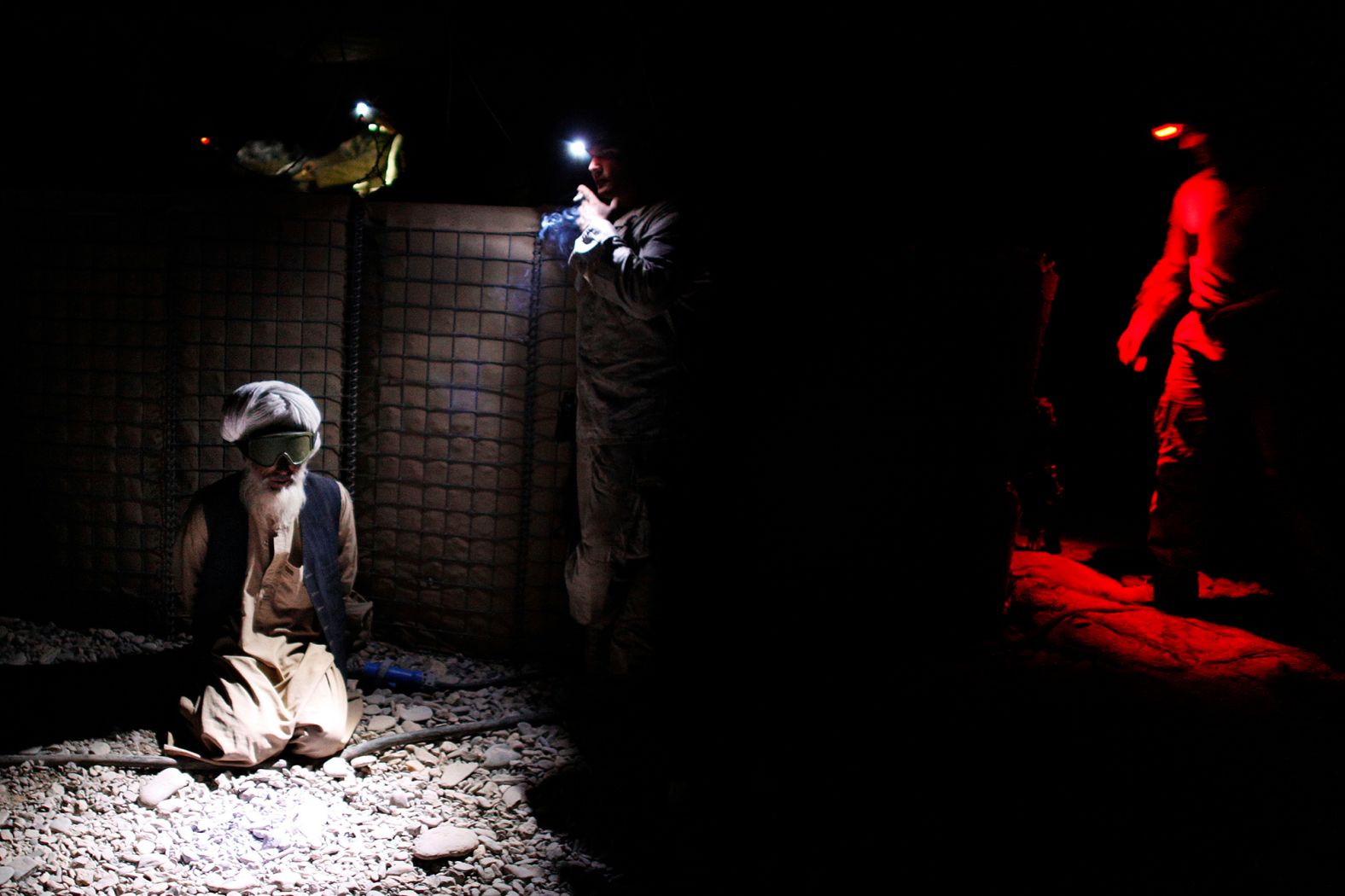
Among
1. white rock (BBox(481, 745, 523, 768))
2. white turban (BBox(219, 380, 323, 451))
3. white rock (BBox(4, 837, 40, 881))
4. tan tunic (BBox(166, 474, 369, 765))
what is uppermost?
white turban (BBox(219, 380, 323, 451))

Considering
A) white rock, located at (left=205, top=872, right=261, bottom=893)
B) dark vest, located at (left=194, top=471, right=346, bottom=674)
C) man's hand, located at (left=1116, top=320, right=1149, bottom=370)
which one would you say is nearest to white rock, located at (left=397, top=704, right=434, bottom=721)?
dark vest, located at (left=194, top=471, right=346, bottom=674)

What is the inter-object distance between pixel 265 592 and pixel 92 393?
193cm

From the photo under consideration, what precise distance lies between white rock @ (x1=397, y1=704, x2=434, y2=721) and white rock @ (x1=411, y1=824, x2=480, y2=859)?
0.81m

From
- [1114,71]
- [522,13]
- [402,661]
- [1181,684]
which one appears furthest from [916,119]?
[402,661]

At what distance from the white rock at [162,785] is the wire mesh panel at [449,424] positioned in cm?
132

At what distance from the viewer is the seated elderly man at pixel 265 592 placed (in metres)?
2.87

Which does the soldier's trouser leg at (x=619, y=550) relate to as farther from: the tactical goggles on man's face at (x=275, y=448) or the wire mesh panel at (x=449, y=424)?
the tactical goggles on man's face at (x=275, y=448)

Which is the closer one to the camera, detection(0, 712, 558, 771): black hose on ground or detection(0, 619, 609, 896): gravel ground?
detection(0, 619, 609, 896): gravel ground

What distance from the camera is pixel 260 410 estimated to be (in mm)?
2867

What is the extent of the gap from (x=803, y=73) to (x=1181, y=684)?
3893 millimetres

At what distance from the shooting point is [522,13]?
15.0 feet

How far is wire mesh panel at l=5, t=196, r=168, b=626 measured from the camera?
376cm

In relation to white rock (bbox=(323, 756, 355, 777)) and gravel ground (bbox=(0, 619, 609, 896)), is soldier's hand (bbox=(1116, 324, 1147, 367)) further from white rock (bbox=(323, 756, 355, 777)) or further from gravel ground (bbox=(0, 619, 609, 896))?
white rock (bbox=(323, 756, 355, 777))

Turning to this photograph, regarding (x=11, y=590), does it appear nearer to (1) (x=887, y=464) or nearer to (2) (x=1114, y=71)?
(1) (x=887, y=464)
